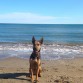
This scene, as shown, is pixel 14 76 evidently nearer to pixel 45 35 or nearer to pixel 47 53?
pixel 47 53

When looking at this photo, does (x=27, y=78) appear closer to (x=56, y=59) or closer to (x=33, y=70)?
(x=33, y=70)

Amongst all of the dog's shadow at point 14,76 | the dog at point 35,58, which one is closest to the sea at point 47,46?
the dog's shadow at point 14,76

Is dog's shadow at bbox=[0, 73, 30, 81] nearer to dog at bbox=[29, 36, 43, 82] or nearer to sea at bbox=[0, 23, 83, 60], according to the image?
dog at bbox=[29, 36, 43, 82]

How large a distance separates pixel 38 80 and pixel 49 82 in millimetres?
486

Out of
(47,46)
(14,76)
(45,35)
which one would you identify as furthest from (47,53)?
(45,35)

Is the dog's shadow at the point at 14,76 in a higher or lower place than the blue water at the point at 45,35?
higher

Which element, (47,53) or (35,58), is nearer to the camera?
(35,58)

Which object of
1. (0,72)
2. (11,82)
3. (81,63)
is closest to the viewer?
(11,82)

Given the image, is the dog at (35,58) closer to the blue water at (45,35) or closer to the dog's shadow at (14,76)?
the dog's shadow at (14,76)

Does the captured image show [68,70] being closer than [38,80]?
No

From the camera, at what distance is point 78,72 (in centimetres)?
1191

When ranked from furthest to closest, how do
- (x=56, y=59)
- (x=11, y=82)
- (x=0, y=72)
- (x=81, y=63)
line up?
(x=56, y=59)
(x=81, y=63)
(x=0, y=72)
(x=11, y=82)

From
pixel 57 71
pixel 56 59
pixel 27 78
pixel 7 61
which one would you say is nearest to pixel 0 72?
pixel 27 78

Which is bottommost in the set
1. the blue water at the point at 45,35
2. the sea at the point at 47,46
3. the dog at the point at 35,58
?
the blue water at the point at 45,35
